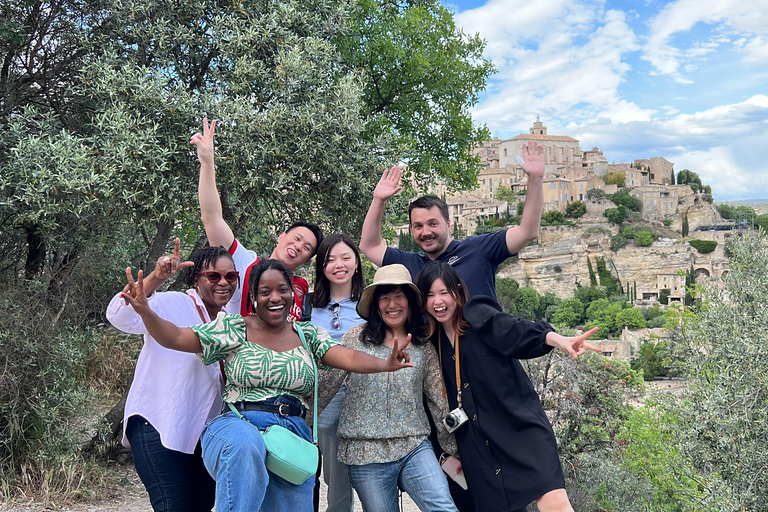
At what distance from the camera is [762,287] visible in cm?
662

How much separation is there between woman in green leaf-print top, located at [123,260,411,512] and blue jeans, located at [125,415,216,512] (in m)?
0.33

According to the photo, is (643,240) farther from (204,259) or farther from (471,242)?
(204,259)

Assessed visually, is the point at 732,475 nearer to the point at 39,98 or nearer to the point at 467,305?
the point at 467,305

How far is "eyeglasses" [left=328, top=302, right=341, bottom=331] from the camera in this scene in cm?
325

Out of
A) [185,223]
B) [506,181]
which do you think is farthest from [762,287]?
[506,181]

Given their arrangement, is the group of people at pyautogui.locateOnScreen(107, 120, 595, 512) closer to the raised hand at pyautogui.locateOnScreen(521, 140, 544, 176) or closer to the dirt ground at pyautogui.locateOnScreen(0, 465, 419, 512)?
the raised hand at pyautogui.locateOnScreen(521, 140, 544, 176)

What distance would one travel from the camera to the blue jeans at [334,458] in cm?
306

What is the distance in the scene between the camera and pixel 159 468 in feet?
8.57

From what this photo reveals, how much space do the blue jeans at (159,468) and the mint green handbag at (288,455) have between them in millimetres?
477

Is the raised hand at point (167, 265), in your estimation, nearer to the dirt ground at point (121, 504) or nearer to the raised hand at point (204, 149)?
the raised hand at point (204, 149)

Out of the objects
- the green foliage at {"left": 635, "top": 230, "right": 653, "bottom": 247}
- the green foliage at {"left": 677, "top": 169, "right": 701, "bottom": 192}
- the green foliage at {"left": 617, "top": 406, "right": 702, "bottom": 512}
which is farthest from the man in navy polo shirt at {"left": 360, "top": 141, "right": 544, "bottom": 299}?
the green foliage at {"left": 677, "top": 169, "right": 701, "bottom": 192}

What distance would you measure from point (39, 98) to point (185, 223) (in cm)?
184

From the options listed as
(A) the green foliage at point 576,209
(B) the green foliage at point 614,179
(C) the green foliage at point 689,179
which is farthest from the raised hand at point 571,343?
(C) the green foliage at point 689,179

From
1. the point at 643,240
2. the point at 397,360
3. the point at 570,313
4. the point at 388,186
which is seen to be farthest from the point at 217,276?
the point at 643,240
